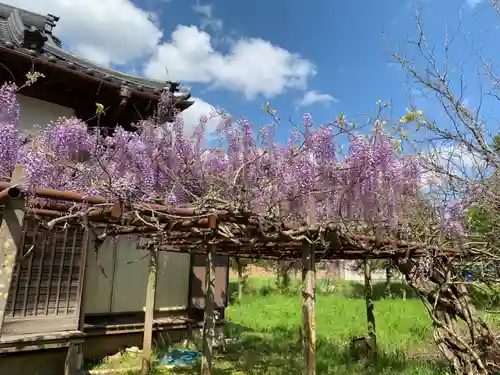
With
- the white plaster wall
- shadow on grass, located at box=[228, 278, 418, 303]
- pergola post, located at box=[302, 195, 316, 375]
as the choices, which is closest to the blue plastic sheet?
pergola post, located at box=[302, 195, 316, 375]

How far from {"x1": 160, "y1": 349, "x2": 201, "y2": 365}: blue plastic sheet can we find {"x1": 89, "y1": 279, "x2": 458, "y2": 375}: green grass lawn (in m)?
0.39

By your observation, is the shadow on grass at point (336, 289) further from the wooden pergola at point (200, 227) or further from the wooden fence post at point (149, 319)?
the wooden pergola at point (200, 227)

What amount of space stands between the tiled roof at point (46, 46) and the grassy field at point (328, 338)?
181 inches

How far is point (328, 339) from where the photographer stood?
9781 millimetres

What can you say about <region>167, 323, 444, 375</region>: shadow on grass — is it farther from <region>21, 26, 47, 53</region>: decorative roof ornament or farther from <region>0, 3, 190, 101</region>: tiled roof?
<region>21, 26, 47, 53</region>: decorative roof ornament

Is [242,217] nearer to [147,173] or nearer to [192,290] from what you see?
[147,173]

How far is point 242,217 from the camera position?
3.63 meters

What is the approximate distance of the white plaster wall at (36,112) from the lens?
657 cm

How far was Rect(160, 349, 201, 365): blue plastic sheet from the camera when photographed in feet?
24.1

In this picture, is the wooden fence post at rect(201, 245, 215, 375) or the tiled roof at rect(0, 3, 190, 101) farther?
the tiled roof at rect(0, 3, 190, 101)

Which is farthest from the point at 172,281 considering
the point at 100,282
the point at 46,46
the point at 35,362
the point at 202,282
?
the point at 46,46

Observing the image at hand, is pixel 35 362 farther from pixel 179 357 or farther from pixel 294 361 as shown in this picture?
pixel 294 361

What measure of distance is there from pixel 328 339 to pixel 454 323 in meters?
4.23

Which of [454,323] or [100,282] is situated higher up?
[100,282]
